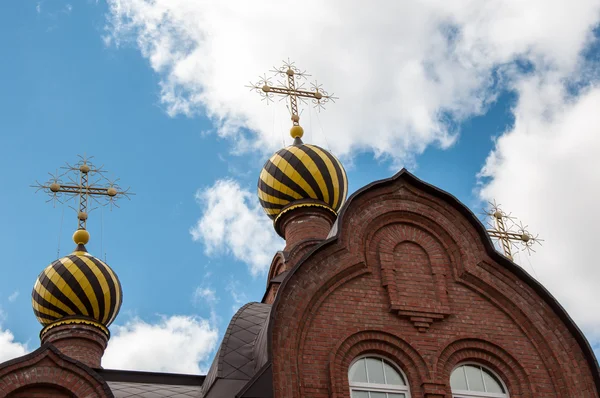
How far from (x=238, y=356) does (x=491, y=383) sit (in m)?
3.02

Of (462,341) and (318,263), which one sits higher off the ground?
(318,263)

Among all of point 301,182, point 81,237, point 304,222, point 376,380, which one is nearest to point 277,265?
point 304,222

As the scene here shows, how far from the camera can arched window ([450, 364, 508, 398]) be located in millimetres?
10633

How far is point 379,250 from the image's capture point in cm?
1141

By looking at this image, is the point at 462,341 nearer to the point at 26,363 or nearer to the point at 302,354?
the point at 302,354

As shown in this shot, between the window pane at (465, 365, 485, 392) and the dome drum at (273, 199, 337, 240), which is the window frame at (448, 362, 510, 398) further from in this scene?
the dome drum at (273, 199, 337, 240)

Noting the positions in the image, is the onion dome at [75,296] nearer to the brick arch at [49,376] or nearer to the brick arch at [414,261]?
the brick arch at [49,376]

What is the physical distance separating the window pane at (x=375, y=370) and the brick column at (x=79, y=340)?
→ 7.63 meters

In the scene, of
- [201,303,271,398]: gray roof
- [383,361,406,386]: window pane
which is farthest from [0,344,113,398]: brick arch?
[383,361,406,386]: window pane

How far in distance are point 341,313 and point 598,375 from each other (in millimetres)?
3142

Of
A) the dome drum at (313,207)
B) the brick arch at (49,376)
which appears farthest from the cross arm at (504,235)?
the brick arch at (49,376)

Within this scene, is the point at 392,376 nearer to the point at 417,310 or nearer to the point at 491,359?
the point at 417,310

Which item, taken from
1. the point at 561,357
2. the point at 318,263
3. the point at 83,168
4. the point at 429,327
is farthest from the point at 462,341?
the point at 83,168

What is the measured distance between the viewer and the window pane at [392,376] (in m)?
10.5
